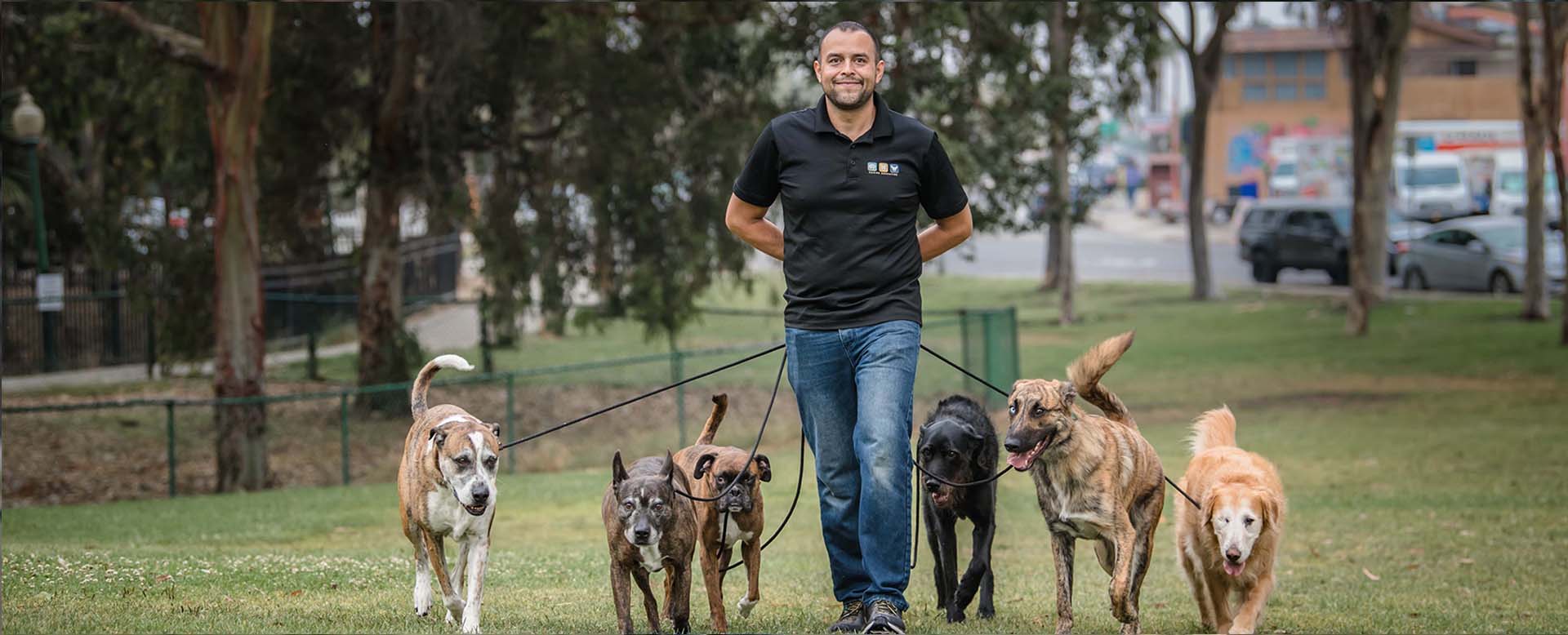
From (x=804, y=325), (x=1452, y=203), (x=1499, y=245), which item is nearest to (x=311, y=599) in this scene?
(x=804, y=325)

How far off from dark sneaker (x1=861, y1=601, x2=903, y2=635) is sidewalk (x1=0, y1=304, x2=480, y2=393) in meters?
17.2

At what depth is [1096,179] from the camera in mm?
78938

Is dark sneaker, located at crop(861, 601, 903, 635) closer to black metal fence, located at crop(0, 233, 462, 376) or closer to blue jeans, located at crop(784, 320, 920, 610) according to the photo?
blue jeans, located at crop(784, 320, 920, 610)

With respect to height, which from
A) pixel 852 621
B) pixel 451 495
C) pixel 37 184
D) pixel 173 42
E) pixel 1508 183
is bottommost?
pixel 852 621

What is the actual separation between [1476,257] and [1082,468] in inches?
1261

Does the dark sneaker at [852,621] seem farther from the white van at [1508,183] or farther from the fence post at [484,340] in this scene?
the white van at [1508,183]

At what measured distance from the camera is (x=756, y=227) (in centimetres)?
716

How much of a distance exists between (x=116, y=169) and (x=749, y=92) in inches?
465

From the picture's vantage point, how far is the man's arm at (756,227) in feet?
23.1

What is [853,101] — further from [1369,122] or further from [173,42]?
[1369,122]

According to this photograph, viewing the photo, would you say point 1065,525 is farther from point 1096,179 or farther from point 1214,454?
point 1096,179

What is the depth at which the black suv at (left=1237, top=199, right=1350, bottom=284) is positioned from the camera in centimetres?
3900

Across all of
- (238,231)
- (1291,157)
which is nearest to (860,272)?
(238,231)

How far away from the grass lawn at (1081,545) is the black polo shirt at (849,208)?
1618mm
